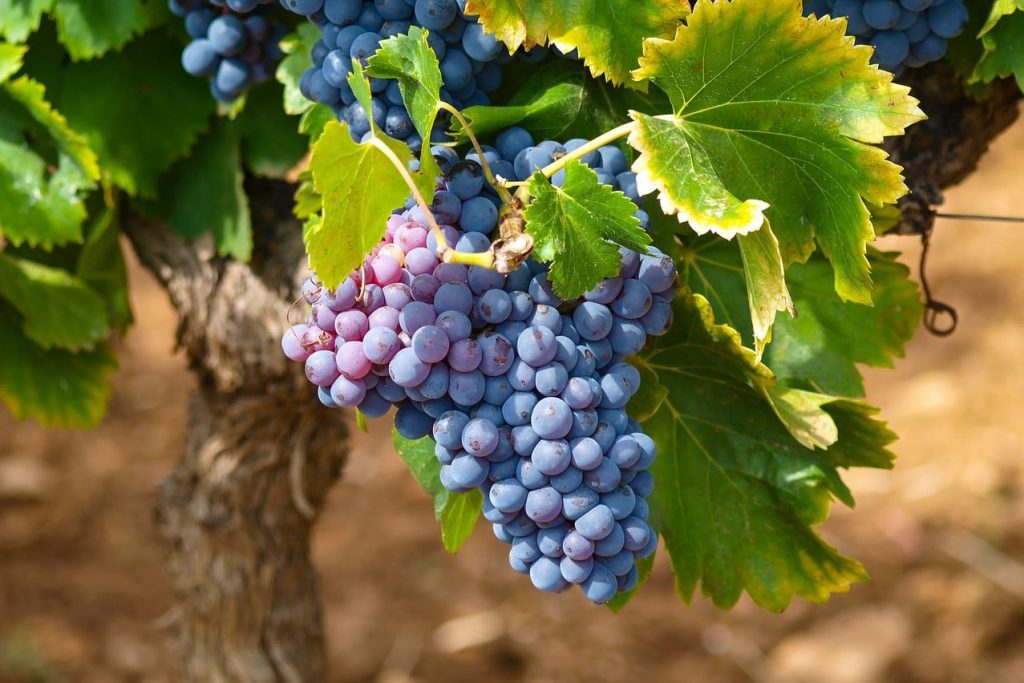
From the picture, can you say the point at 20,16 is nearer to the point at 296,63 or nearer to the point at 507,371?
the point at 296,63

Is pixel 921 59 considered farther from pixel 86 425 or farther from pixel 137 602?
pixel 137 602

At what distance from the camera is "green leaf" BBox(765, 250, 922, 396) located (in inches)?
37.0

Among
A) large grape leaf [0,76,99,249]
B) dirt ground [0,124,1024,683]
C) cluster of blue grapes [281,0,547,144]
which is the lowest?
dirt ground [0,124,1024,683]

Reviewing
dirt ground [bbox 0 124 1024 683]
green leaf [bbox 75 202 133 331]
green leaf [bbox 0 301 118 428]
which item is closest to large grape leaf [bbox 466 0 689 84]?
green leaf [bbox 75 202 133 331]

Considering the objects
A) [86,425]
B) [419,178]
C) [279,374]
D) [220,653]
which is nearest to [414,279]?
[419,178]

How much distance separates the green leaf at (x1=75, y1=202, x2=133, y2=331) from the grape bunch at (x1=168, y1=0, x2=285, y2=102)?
0.89 feet

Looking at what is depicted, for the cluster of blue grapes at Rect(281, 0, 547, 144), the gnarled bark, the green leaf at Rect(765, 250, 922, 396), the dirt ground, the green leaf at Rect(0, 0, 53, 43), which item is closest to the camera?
the cluster of blue grapes at Rect(281, 0, 547, 144)

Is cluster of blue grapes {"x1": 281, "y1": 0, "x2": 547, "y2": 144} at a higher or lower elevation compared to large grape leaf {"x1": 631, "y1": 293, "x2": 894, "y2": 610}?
higher

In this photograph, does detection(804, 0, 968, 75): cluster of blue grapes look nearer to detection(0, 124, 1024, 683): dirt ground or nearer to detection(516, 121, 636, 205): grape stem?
detection(516, 121, 636, 205): grape stem

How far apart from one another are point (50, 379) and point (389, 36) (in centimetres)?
74

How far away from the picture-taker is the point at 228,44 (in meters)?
1.02

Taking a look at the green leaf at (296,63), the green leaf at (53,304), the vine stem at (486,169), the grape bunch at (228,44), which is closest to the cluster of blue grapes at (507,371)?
the vine stem at (486,169)

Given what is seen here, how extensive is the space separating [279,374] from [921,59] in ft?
2.61

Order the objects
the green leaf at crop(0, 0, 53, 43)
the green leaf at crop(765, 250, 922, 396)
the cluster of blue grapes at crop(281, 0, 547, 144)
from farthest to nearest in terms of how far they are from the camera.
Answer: the green leaf at crop(0, 0, 53, 43) → the green leaf at crop(765, 250, 922, 396) → the cluster of blue grapes at crop(281, 0, 547, 144)
